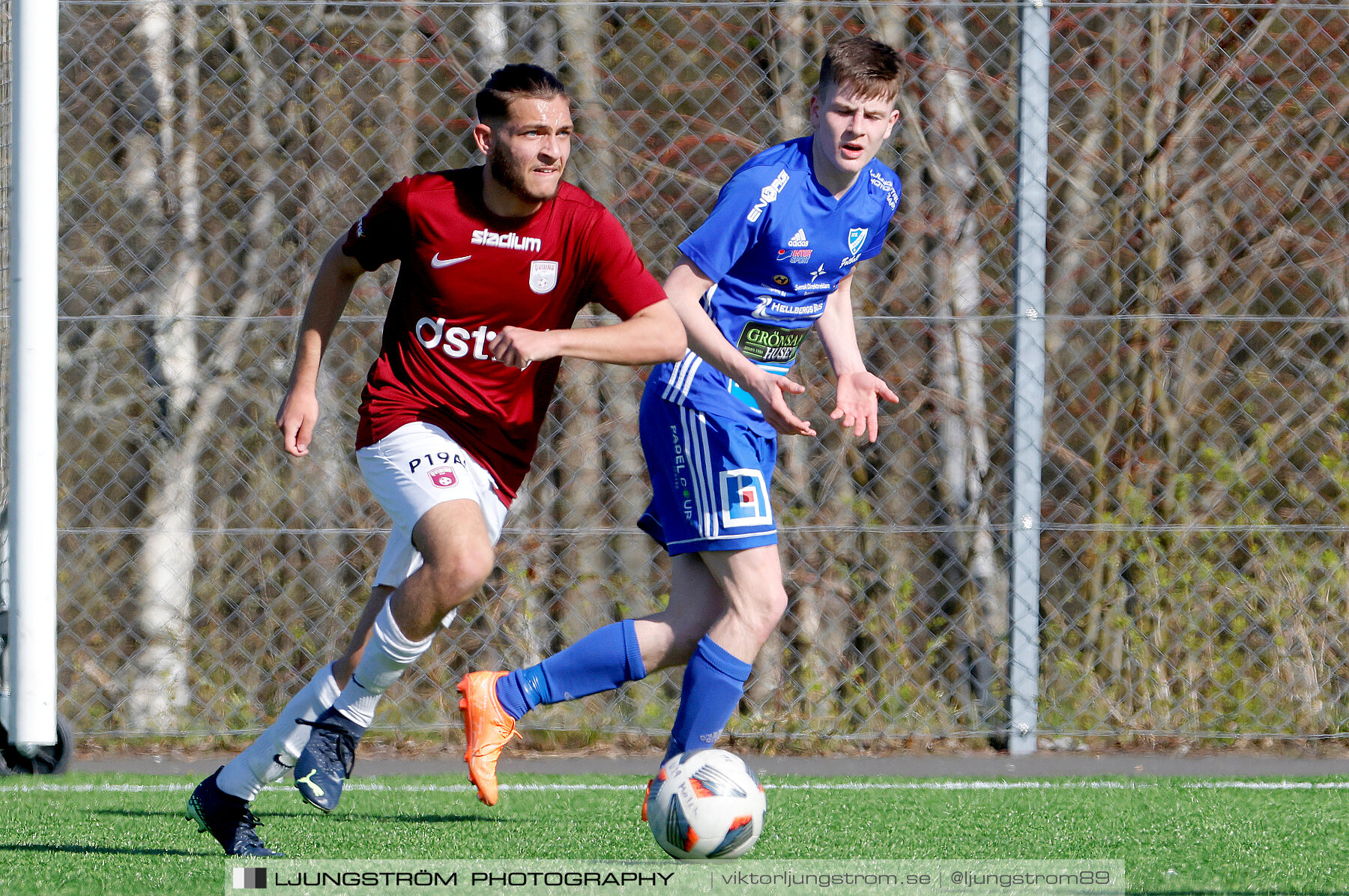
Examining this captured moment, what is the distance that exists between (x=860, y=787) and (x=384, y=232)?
244cm

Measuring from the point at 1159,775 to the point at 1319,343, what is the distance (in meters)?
1.85

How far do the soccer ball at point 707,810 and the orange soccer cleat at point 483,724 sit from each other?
21.6 inches

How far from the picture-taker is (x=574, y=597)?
5426mm

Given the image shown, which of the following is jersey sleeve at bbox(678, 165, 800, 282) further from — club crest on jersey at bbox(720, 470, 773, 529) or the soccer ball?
the soccer ball

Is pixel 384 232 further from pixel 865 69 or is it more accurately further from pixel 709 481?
pixel 865 69

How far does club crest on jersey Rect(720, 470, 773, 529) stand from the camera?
139 inches

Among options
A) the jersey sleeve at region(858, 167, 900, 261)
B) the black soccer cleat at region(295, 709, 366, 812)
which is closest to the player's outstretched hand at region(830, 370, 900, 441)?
the jersey sleeve at region(858, 167, 900, 261)

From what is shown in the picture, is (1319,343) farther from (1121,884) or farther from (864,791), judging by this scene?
(1121,884)

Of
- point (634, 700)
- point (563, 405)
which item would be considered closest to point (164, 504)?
point (563, 405)

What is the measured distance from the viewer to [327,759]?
3.08 m

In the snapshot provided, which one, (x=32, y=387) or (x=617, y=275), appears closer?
(x=617, y=275)

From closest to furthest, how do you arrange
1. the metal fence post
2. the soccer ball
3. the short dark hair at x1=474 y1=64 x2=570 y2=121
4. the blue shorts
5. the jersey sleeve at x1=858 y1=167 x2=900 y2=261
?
the soccer ball
the short dark hair at x1=474 y1=64 x2=570 y2=121
the blue shorts
the jersey sleeve at x1=858 y1=167 x2=900 y2=261
the metal fence post

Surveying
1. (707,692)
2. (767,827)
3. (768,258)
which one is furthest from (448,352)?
(767,827)

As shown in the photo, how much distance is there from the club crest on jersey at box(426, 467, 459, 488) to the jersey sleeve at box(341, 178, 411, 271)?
510 millimetres
